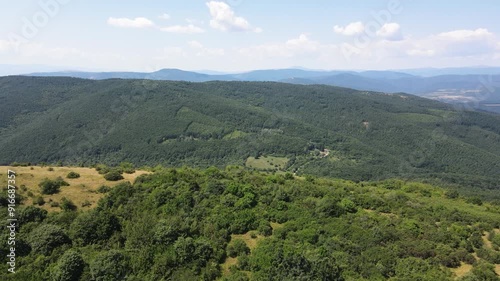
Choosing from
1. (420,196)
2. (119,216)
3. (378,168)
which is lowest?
(378,168)

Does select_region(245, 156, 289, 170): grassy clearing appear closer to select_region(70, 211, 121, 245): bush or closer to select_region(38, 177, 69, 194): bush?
select_region(38, 177, 69, 194): bush

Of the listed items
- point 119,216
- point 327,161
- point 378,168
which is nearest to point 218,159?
point 327,161

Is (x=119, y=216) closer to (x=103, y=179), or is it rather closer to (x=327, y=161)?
(x=103, y=179)

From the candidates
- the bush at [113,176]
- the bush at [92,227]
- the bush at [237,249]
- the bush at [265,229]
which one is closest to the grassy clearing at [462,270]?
the bush at [265,229]

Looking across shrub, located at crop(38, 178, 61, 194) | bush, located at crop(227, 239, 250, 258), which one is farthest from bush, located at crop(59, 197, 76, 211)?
bush, located at crop(227, 239, 250, 258)

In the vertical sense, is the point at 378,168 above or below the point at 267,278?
below
